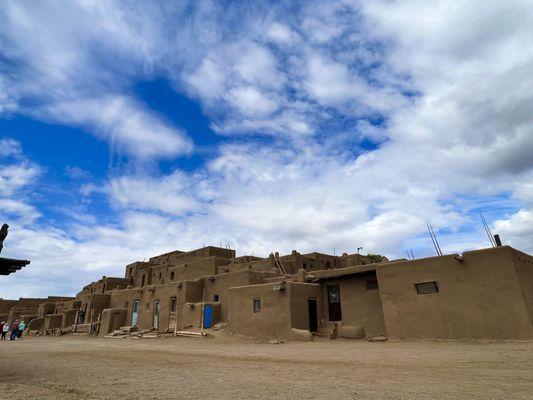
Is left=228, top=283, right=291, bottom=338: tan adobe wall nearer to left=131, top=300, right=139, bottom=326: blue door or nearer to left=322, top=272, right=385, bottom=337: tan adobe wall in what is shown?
left=322, top=272, right=385, bottom=337: tan adobe wall

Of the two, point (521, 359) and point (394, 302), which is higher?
point (394, 302)

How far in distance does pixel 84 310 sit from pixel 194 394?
40.5 m

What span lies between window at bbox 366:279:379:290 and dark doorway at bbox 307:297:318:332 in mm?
3657

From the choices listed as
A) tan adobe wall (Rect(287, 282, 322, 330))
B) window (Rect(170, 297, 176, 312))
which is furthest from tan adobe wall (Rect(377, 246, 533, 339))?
window (Rect(170, 297, 176, 312))

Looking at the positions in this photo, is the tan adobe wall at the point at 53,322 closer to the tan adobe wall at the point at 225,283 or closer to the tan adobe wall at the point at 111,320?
the tan adobe wall at the point at 111,320

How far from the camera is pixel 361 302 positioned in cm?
2125

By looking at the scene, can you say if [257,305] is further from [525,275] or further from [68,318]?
[68,318]

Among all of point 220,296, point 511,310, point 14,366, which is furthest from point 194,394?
point 220,296

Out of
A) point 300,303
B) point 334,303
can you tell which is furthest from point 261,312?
point 334,303

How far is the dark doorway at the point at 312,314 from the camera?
2244 cm

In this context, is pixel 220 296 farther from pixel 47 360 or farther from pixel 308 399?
pixel 308 399

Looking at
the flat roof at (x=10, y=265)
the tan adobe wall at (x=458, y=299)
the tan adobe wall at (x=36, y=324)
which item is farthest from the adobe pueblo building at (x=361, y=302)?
the flat roof at (x=10, y=265)

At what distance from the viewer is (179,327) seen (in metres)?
28.6

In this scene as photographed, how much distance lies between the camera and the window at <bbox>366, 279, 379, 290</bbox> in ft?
68.6
